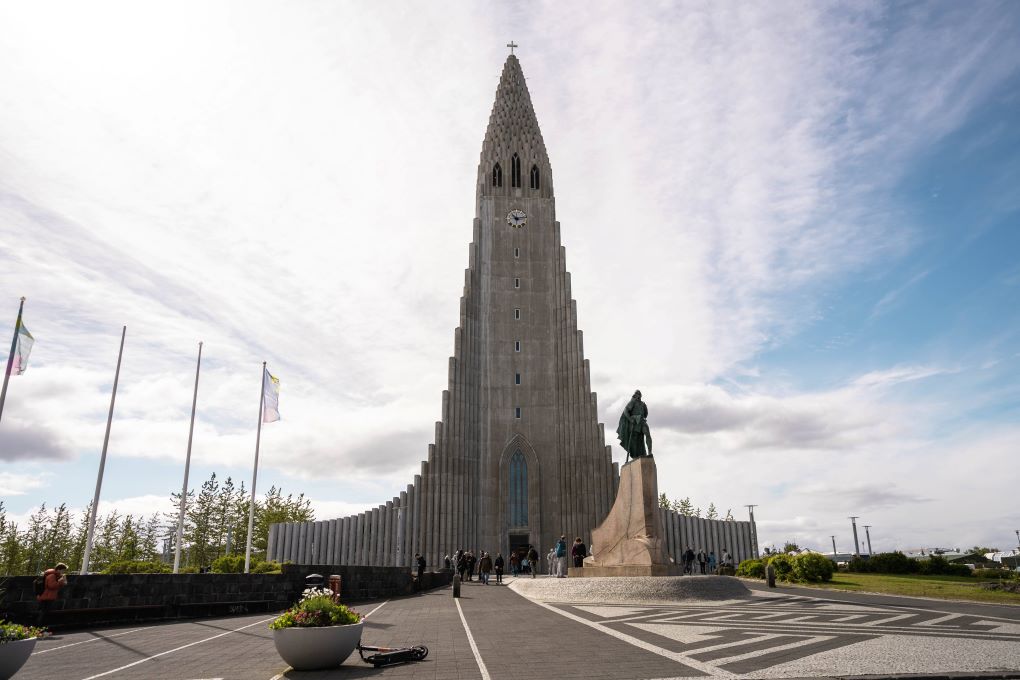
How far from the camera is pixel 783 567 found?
2955cm

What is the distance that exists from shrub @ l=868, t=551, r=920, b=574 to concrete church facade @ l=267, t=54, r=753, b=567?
53.4ft

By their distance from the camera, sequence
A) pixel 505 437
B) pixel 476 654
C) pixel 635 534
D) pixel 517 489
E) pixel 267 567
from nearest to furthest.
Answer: pixel 476 654 < pixel 635 534 < pixel 267 567 < pixel 517 489 < pixel 505 437

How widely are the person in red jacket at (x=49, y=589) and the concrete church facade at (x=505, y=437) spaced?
31.2m

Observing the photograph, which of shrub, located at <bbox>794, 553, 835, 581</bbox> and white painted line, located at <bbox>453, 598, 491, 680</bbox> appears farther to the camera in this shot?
shrub, located at <bbox>794, 553, 835, 581</bbox>

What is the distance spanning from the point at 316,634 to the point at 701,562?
117ft

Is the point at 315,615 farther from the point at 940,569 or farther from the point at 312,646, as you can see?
the point at 940,569

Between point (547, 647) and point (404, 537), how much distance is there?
36.5 meters

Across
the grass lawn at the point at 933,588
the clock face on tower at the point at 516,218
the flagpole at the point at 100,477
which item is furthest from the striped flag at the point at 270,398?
the clock face on tower at the point at 516,218

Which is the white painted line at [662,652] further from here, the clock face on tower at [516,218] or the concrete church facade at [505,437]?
the clock face on tower at [516,218]

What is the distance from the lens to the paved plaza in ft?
29.0

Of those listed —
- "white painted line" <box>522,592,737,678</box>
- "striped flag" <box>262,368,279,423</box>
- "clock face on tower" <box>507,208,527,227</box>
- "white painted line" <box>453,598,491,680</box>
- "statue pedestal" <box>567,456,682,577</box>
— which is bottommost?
"white painted line" <box>453,598,491,680</box>

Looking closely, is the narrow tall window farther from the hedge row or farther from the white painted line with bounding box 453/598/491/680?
the white painted line with bounding box 453/598/491/680

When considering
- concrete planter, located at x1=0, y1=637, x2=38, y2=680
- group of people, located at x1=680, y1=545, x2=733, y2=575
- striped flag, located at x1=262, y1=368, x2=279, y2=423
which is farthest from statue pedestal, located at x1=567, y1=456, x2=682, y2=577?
concrete planter, located at x1=0, y1=637, x2=38, y2=680

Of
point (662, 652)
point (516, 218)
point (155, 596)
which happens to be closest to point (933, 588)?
point (662, 652)
